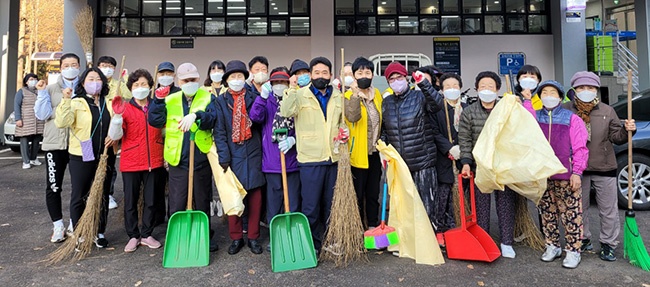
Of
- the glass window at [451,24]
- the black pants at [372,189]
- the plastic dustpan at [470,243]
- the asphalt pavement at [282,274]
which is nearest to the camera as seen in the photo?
the asphalt pavement at [282,274]

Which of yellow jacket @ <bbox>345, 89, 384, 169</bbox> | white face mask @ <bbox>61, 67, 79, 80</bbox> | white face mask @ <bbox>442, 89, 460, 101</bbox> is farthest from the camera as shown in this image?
white face mask @ <bbox>61, 67, 79, 80</bbox>

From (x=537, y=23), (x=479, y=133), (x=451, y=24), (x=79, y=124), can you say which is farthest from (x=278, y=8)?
(x=479, y=133)

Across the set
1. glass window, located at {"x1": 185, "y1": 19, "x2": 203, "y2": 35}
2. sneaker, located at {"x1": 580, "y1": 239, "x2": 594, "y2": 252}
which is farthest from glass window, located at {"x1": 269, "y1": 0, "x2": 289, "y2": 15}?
sneaker, located at {"x1": 580, "y1": 239, "x2": 594, "y2": 252}

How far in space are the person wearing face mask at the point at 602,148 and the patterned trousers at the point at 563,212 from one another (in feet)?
1.24

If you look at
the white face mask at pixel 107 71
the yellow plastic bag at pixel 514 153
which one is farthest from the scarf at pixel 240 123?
the yellow plastic bag at pixel 514 153

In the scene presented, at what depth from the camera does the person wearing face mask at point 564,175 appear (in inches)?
138

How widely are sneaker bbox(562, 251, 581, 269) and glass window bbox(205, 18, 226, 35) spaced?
40.0 ft

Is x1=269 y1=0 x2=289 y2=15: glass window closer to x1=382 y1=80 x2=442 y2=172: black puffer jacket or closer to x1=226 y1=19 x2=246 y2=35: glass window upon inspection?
x1=226 y1=19 x2=246 y2=35: glass window

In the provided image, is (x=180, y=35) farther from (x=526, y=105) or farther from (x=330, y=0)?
(x=526, y=105)

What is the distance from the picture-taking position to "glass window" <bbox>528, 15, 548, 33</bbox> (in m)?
13.3

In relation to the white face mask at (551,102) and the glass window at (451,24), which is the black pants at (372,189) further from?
the glass window at (451,24)

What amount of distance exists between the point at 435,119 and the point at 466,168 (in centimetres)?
64

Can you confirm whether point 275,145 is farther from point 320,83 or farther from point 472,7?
point 472,7

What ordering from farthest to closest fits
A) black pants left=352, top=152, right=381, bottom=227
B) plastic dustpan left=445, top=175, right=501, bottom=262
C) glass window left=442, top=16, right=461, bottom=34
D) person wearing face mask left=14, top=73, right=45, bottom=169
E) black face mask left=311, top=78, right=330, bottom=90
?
glass window left=442, top=16, right=461, bottom=34
person wearing face mask left=14, top=73, right=45, bottom=169
black pants left=352, top=152, right=381, bottom=227
black face mask left=311, top=78, right=330, bottom=90
plastic dustpan left=445, top=175, right=501, bottom=262
